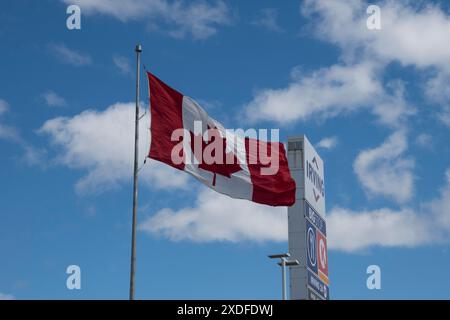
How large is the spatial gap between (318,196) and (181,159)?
1502 centimetres

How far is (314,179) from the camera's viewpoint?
120 ft

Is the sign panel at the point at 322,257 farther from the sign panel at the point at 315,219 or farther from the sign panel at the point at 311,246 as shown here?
the sign panel at the point at 311,246

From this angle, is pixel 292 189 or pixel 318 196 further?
pixel 318 196

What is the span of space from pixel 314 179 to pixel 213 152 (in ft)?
41.3

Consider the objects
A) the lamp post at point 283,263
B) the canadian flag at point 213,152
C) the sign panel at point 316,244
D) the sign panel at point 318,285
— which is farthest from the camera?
the sign panel at point 316,244

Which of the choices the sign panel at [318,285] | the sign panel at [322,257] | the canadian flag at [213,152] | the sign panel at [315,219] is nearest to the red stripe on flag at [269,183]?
the canadian flag at [213,152]

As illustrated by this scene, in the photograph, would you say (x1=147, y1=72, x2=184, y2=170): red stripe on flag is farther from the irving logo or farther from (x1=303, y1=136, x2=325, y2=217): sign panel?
the irving logo

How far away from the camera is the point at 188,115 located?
24.0 meters

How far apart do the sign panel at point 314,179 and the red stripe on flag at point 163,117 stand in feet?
39.4

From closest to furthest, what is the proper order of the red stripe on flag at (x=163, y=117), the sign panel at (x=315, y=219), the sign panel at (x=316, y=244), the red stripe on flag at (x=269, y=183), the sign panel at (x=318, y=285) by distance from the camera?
the red stripe on flag at (x=163, y=117) < the red stripe on flag at (x=269, y=183) < the sign panel at (x=318, y=285) < the sign panel at (x=316, y=244) < the sign panel at (x=315, y=219)

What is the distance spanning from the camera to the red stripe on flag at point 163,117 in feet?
73.1
